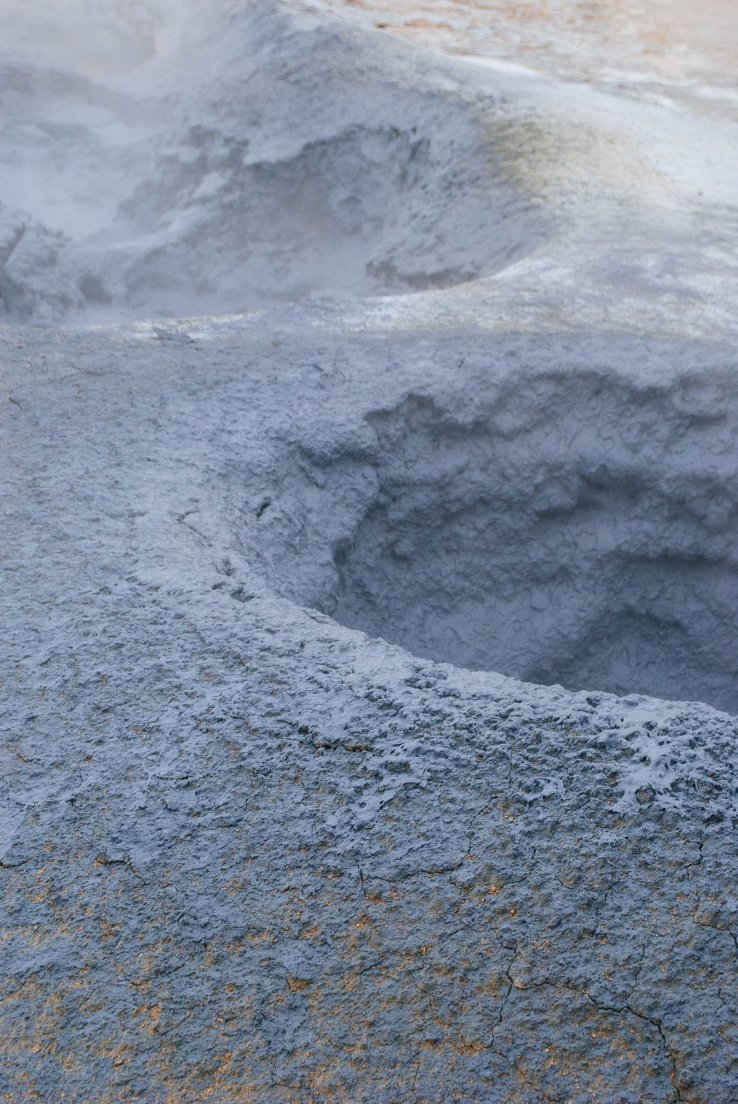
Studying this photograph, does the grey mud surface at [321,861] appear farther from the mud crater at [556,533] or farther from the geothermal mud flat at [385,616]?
the mud crater at [556,533]

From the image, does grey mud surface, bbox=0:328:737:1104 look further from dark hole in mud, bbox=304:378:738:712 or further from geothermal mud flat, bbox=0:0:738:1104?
dark hole in mud, bbox=304:378:738:712

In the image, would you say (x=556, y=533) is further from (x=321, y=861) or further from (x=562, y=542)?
(x=321, y=861)

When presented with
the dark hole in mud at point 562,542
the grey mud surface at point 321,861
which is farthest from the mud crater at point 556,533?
the grey mud surface at point 321,861

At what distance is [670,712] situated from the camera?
5.69 feet

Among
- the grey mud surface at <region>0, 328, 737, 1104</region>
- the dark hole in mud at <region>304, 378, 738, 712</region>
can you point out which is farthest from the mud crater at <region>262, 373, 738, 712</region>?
the grey mud surface at <region>0, 328, 737, 1104</region>

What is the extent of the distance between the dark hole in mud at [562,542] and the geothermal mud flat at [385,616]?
0.01 metres

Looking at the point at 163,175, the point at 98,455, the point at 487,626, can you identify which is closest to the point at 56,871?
the point at 98,455

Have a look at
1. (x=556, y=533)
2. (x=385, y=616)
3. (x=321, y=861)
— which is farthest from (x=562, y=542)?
(x=321, y=861)

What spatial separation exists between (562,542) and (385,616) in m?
0.63

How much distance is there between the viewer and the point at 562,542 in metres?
3.18

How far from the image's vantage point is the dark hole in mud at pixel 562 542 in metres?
2.96

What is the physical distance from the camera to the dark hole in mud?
116 inches

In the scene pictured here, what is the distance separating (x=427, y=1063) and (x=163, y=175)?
6.19 meters

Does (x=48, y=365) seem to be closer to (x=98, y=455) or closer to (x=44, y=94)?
(x=98, y=455)
